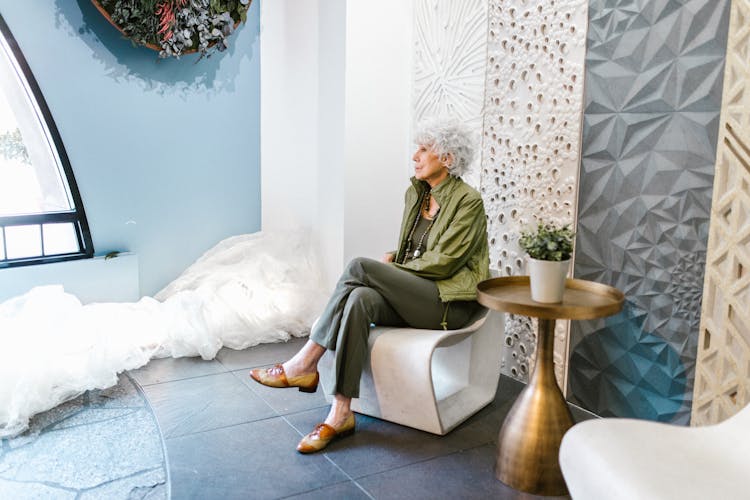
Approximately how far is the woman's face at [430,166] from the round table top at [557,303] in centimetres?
70

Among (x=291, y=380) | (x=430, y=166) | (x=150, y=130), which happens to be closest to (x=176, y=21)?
(x=150, y=130)

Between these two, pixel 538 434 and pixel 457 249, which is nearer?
pixel 538 434

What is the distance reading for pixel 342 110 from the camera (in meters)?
4.19

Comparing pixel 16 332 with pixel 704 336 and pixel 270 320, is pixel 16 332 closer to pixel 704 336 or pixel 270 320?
pixel 270 320

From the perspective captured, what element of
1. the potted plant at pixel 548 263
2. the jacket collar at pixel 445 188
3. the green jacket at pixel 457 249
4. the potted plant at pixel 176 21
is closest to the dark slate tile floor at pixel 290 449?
the green jacket at pixel 457 249

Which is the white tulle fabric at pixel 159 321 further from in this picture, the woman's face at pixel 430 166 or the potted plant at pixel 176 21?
the woman's face at pixel 430 166

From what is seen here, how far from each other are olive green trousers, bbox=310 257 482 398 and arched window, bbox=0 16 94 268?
192 centimetres

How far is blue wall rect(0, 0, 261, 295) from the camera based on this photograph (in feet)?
12.9

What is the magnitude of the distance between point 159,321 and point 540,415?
2328mm

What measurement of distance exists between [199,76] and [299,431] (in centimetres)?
253

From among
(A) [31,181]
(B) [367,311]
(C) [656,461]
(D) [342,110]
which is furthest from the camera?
(D) [342,110]

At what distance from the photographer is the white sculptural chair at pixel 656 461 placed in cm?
167

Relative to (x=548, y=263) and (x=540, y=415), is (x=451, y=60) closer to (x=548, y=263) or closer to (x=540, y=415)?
(x=548, y=263)

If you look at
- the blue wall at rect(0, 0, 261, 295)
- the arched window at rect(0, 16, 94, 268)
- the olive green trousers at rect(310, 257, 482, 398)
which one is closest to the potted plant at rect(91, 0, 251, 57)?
the blue wall at rect(0, 0, 261, 295)
